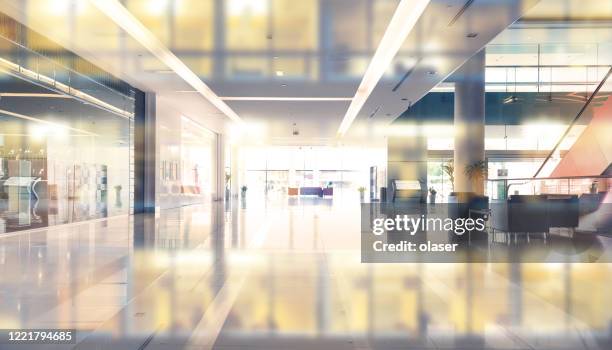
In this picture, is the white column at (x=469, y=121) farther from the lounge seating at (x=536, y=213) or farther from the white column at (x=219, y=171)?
the white column at (x=219, y=171)

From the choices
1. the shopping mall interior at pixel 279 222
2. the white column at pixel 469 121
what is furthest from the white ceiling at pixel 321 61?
the white column at pixel 469 121

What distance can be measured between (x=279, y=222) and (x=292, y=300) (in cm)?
799

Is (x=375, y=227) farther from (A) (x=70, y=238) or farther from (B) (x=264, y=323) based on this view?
(B) (x=264, y=323)

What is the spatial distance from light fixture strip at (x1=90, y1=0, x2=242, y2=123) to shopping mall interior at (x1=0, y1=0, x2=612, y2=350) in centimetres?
7

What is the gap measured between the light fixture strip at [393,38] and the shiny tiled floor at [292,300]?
13.1ft

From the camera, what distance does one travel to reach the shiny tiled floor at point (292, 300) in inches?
122

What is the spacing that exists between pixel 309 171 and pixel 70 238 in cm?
3059

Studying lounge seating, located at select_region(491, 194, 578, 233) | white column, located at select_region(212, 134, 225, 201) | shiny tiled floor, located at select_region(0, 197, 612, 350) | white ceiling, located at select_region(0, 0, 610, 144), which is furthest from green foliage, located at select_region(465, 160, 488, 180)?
white column, located at select_region(212, 134, 225, 201)

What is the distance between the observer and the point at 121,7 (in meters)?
6.97

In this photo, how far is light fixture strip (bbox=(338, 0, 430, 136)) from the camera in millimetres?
6941

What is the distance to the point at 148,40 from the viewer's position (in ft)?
28.1

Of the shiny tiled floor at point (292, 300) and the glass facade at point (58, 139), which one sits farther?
the glass facade at point (58, 139)

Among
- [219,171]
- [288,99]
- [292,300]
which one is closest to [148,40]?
[288,99]

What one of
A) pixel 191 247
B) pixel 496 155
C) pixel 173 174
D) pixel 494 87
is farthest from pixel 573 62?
pixel 191 247
